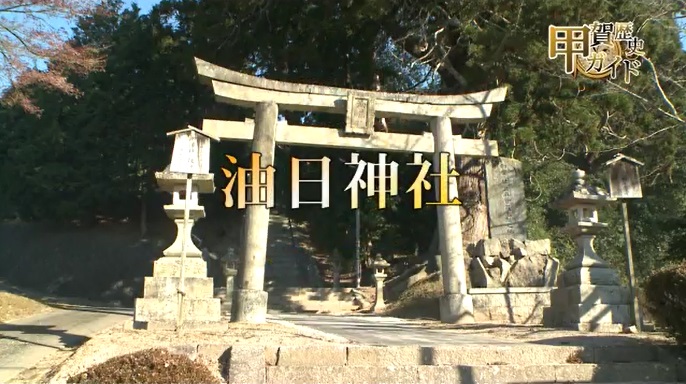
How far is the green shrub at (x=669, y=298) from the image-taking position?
6395mm

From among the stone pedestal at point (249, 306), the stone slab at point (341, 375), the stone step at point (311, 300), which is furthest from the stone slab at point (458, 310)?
the stone step at point (311, 300)

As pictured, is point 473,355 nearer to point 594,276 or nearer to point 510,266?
point 594,276

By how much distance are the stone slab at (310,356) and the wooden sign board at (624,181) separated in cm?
563

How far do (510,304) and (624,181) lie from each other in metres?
4.17

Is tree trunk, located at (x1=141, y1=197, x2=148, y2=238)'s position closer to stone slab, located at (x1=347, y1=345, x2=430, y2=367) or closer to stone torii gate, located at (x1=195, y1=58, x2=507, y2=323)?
stone torii gate, located at (x1=195, y1=58, x2=507, y2=323)

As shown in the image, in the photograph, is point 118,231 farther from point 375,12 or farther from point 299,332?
point 299,332

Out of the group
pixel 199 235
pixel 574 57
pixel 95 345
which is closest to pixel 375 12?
pixel 574 57

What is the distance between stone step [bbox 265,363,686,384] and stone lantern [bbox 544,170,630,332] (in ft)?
9.56

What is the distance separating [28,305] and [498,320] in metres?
10.2

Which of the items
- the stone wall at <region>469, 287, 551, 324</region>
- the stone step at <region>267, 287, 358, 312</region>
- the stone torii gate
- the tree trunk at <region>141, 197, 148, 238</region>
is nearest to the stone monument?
the stone torii gate

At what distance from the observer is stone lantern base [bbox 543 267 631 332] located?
938 centimetres

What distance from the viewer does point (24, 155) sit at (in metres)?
26.1

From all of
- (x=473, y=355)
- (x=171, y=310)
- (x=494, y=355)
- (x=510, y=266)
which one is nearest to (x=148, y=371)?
(x=171, y=310)

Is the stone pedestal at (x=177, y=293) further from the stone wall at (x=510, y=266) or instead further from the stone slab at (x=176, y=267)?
the stone wall at (x=510, y=266)
